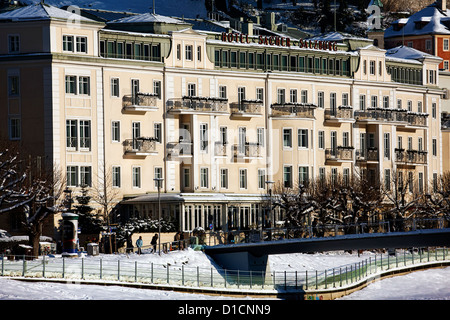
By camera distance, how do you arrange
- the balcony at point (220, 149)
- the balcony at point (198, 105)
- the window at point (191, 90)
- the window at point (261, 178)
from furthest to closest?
the window at point (261, 178), the balcony at point (220, 149), the window at point (191, 90), the balcony at point (198, 105)

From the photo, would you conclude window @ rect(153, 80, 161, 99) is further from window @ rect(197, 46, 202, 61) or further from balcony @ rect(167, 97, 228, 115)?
window @ rect(197, 46, 202, 61)

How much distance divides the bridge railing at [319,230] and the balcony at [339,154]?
25.1 m

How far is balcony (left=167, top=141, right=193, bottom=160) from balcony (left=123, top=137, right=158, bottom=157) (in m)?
2.45

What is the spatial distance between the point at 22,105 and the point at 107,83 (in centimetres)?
704

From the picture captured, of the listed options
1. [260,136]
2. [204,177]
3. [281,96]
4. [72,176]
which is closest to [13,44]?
[72,176]

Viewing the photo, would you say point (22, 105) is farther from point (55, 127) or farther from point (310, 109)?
point (310, 109)

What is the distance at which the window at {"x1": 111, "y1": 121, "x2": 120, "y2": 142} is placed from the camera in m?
138

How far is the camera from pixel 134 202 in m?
137

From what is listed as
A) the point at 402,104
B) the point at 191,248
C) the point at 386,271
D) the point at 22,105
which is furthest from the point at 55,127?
the point at 402,104

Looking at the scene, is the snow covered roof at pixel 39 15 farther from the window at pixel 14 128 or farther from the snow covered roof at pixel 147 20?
the snow covered roof at pixel 147 20

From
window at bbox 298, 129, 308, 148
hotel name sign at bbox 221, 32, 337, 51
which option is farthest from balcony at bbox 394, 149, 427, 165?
window at bbox 298, 129, 308, 148

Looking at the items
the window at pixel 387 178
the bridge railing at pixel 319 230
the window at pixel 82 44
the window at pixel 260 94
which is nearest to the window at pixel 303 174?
the window at pixel 260 94

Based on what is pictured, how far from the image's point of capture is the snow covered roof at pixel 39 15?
134 m
